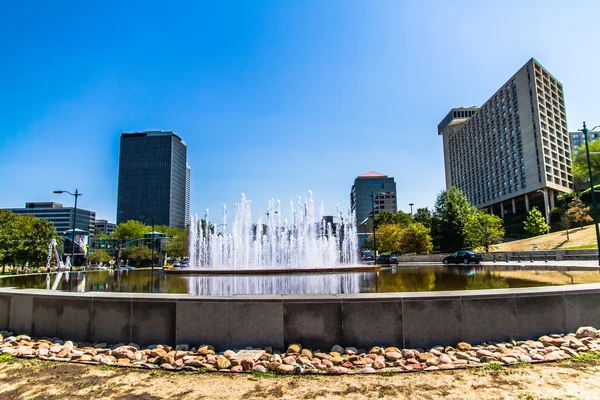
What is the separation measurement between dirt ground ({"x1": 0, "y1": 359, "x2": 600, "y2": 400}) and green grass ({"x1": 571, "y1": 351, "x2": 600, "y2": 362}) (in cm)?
13

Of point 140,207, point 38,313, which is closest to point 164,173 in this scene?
point 140,207

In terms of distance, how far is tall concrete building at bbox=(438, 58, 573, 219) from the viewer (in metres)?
76.8

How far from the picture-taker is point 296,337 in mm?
6422

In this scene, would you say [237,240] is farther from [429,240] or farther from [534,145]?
[534,145]

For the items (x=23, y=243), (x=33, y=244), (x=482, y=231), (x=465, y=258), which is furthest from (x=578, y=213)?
(x=23, y=243)

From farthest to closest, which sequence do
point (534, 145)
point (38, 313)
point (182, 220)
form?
1. point (182, 220)
2. point (534, 145)
3. point (38, 313)

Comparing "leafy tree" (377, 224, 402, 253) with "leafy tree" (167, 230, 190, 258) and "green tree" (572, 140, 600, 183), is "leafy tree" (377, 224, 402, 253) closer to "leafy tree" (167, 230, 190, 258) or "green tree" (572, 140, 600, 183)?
"leafy tree" (167, 230, 190, 258)

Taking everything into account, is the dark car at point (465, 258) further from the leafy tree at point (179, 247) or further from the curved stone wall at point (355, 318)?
the leafy tree at point (179, 247)

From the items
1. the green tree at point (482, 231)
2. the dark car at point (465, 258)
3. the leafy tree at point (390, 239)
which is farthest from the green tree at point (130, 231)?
the dark car at point (465, 258)

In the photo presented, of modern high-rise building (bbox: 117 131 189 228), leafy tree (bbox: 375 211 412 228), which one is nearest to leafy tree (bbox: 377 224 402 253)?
leafy tree (bbox: 375 211 412 228)

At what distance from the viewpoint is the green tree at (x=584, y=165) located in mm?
77688

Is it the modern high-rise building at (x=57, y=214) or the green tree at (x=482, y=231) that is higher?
the modern high-rise building at (x=57, y=214)

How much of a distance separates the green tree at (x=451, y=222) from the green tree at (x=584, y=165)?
39.8 meters

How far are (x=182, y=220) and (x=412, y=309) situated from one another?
18882cm
